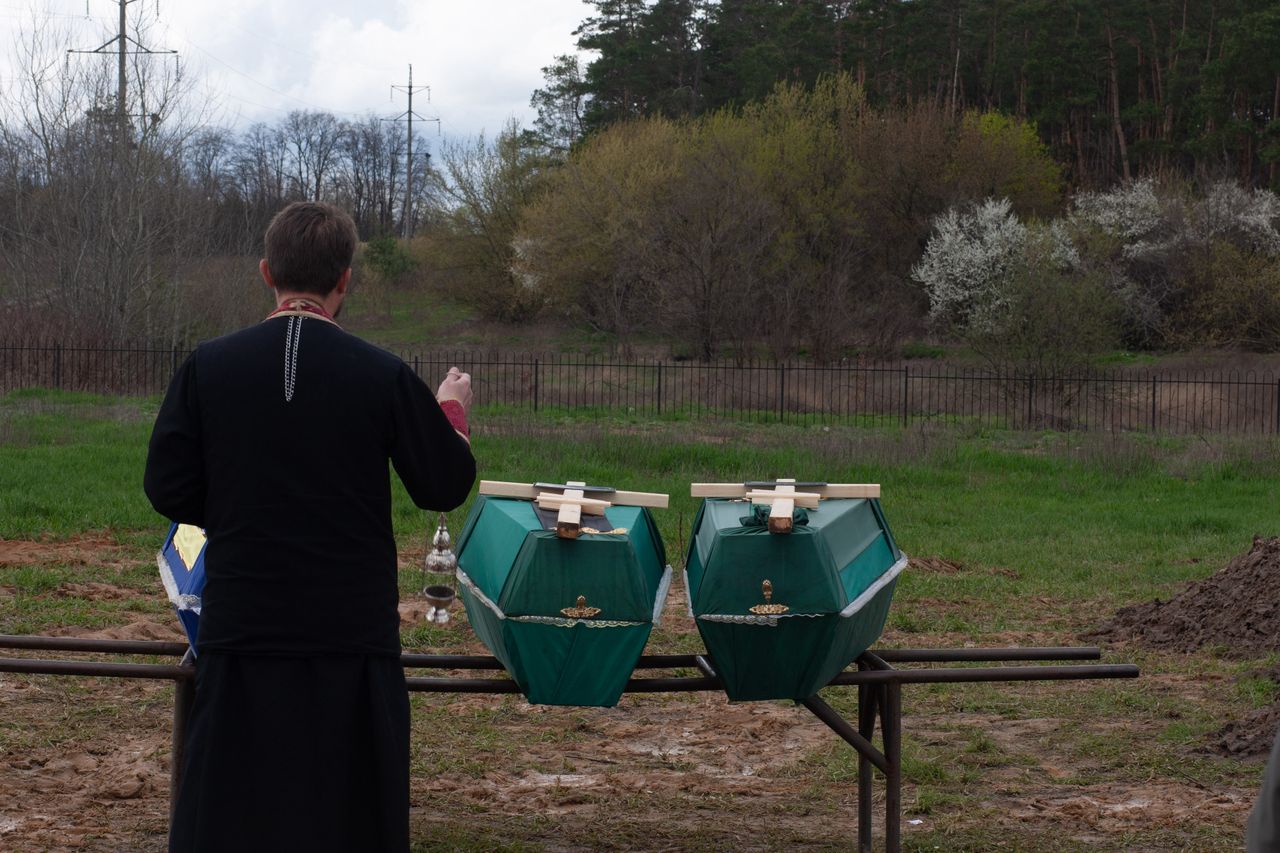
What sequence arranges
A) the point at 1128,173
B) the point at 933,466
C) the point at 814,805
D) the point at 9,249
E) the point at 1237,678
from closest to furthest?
the point at 814,805 < the point at 1237,678 < the point at 933,466 < the point at 9,249 < the point at 1128,173

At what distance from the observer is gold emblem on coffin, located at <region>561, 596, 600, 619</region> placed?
3.57m

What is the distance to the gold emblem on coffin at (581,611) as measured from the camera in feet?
11.7

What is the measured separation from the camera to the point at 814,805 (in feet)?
17.3

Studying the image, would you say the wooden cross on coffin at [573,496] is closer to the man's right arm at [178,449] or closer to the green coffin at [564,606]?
the green coffin at [564,606]

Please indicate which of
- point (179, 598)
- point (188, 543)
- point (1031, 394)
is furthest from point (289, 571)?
point (1031, 394)

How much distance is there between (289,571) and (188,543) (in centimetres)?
110

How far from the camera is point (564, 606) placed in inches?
141

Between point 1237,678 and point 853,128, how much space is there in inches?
1531

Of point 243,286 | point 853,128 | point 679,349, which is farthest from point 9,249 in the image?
point 853,128

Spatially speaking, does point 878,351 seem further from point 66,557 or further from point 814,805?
point 814,805

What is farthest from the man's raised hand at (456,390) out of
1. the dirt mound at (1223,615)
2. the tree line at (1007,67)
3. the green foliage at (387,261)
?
the green foliage at (387,261)

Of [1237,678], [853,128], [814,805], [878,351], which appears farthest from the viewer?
[853,128]

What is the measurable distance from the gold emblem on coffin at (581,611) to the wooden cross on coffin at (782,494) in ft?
1.74

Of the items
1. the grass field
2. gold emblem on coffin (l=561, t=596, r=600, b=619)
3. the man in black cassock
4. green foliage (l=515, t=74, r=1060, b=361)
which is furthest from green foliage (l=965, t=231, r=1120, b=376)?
the man in black cassock
